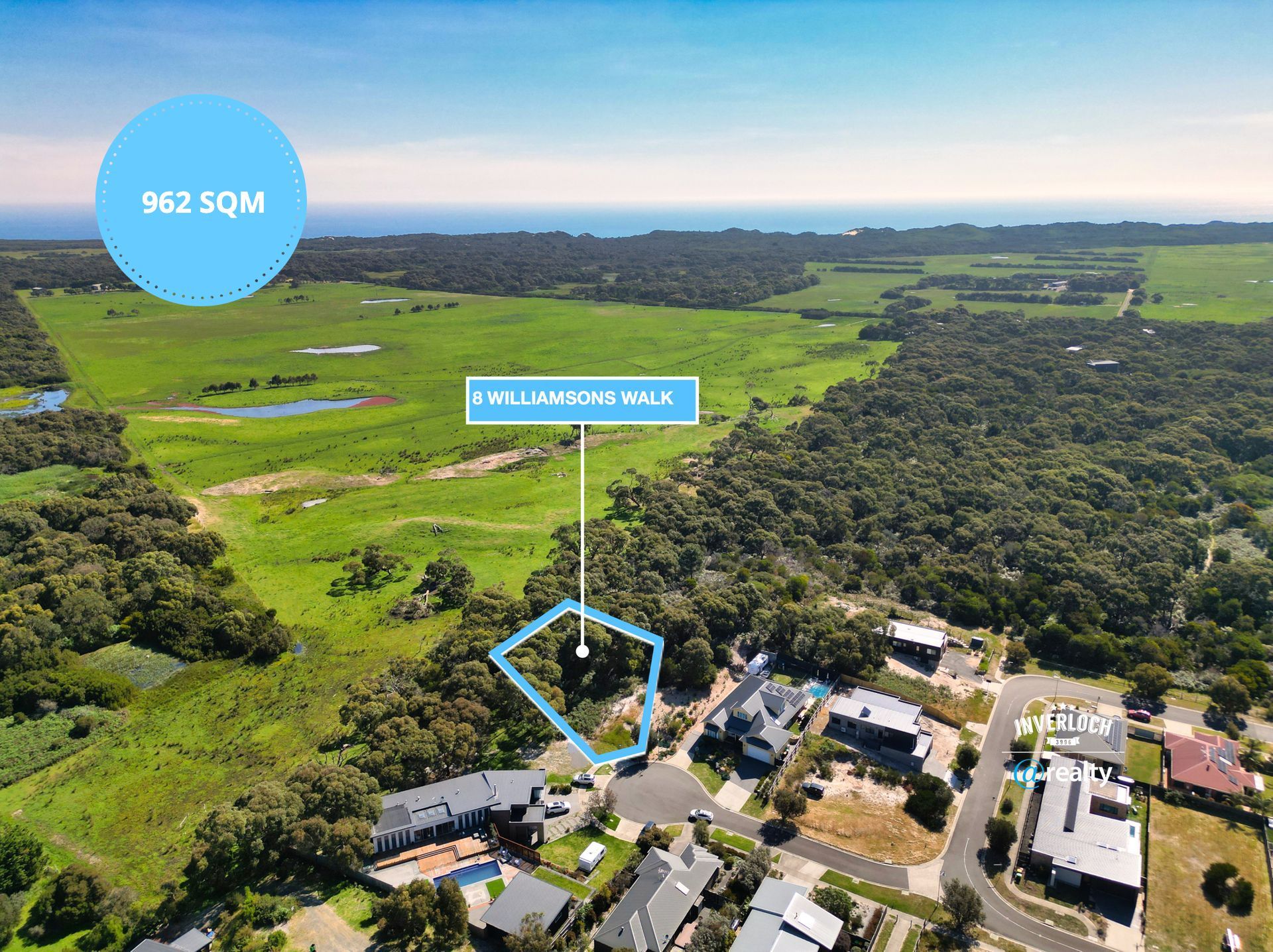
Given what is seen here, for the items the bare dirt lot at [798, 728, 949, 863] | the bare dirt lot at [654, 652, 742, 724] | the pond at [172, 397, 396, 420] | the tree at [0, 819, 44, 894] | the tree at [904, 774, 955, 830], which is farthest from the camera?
the pond at [172, 397, 396, 420]

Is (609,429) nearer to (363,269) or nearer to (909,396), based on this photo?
(909,396)

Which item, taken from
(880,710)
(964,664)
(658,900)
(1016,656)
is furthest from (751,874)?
(1016,656)

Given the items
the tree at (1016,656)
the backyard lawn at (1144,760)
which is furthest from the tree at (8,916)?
the tree at (1016,656)

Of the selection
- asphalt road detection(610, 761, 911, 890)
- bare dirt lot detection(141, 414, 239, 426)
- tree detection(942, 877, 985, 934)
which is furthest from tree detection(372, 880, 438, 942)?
bare dirt lot detection(141, 414, 239, 426)

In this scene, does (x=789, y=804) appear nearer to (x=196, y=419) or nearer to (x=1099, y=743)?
(x=1099, y=743)

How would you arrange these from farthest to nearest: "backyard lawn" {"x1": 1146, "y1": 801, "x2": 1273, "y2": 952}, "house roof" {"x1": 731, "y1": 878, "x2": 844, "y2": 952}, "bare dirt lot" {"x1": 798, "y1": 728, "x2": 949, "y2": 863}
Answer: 1. "bare dirt lot" {"x1": 798, "y1": 728, "x2": 949, "y2": 863}
2. "backyard lawn" {"x1": 1146, "y1": 801, "x2": 1273, "y2": 952}
3. "house roof" {"x1": 731, "y1": 878, "x2": 844, "y2": 952}

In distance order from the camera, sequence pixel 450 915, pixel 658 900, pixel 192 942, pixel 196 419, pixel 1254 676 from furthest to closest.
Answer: pixel 196 419, pixel 1254 676, pixel 658 900, pixel 450 915, pixel 192 942

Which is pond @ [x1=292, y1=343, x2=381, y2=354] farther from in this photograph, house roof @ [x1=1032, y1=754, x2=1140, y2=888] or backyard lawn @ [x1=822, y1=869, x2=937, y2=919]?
house roof @ [x1=1032, y1=754, x2=1140, y2=888]
